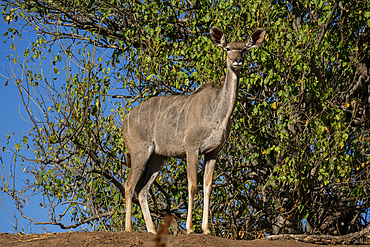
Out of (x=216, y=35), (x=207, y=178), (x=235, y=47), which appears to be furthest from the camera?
(x=216, y=35)

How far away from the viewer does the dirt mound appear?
252 inches

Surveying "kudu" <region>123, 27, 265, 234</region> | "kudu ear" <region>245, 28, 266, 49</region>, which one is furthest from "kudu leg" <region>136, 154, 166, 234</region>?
"kudu ear" <region>245, 28, 266, 49</region>

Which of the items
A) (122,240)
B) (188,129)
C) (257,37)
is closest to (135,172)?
(188,129)

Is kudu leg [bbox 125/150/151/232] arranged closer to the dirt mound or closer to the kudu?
the kudu

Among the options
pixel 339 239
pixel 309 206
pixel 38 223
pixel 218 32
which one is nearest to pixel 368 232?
pixel 339 239

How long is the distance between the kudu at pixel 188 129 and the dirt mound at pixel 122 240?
0.61 m

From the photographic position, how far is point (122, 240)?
Result: 6.55 meters

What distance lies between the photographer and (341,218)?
1170cm

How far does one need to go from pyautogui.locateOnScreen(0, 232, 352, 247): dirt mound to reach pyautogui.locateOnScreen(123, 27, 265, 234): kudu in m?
0.61

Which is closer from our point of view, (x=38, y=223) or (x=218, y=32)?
(x=218, y=32)

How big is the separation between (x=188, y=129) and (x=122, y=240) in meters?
2.04

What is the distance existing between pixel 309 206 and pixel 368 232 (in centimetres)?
267

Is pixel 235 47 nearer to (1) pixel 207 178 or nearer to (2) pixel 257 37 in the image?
(2) pixel 257 37

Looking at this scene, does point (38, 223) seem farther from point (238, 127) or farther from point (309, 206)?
point (309, 206)
